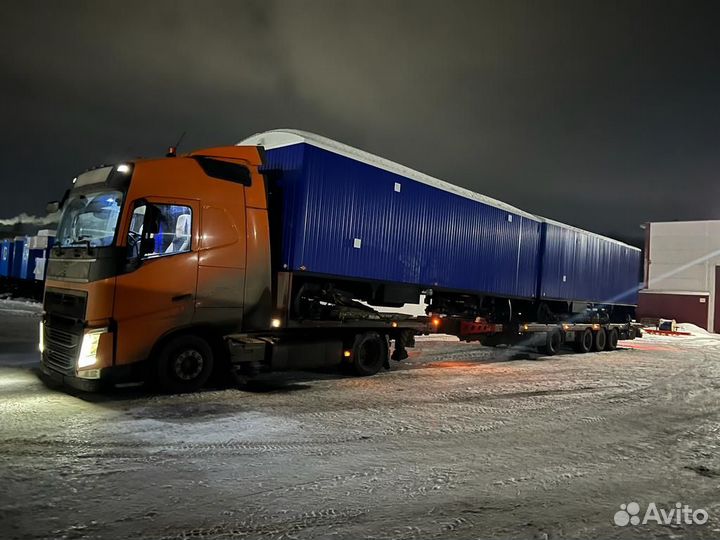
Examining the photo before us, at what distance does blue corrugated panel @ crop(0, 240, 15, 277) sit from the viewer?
108 feet

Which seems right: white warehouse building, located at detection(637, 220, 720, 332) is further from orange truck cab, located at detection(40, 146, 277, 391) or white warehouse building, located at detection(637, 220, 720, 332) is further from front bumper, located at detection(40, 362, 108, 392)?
front bumper, located at detection(40, 362, 108, 392)

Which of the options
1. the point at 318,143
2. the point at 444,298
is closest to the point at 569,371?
the point at 444,298

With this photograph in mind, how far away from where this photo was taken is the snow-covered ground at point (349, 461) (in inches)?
147

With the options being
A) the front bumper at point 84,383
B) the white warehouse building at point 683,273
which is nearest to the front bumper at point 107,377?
the front bumper at point 84,383

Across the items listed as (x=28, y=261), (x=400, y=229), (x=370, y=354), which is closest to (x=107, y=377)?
(x=370, y=354)

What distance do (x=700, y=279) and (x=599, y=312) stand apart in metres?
28.0

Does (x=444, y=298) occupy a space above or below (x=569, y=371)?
above

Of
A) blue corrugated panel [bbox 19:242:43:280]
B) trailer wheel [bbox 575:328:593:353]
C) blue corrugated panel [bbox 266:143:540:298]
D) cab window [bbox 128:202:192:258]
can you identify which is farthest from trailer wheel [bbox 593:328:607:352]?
blue corrugated panel [bbox 19:242:43:280]

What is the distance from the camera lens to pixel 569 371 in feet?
40.3

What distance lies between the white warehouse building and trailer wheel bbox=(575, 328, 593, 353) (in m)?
29.0

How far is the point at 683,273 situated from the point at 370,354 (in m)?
41.6

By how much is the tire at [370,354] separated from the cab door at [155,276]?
139 inches

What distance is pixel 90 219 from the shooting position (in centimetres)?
750

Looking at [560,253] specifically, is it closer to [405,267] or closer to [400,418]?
[405,267]
